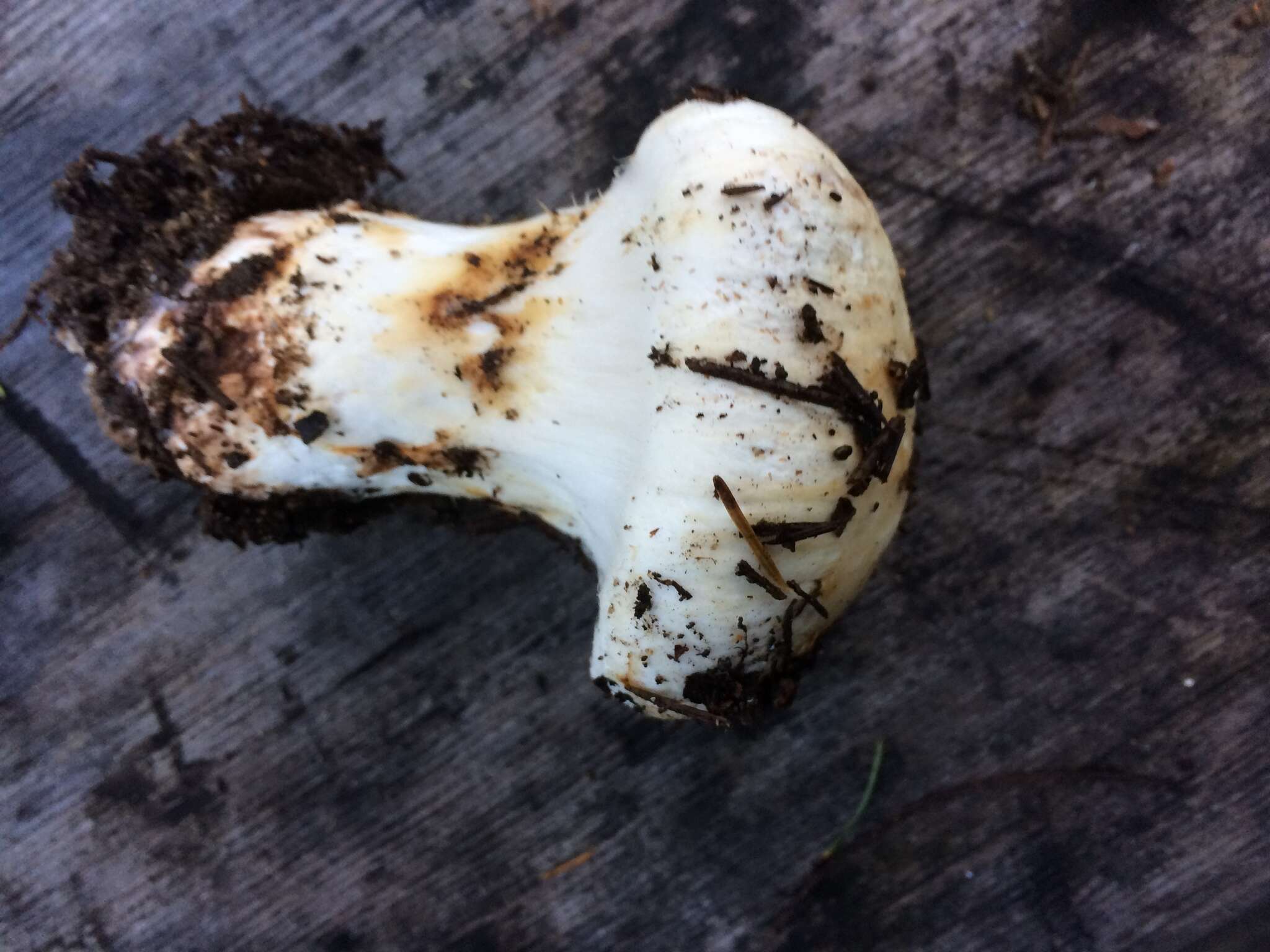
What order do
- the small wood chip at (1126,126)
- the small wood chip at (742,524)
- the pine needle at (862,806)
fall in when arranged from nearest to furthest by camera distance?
the small wood chip at (742,524), the small wood chip at (1126,126), the pine needle at (862,806)

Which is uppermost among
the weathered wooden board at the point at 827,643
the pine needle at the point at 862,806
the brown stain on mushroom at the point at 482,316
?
the brown stain on mushroom at the point at 482,316

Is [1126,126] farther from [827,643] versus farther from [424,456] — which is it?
[424,456]

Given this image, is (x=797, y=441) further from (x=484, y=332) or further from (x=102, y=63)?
(x=102, y=63)

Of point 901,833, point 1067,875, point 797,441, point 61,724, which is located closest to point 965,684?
point 901,833

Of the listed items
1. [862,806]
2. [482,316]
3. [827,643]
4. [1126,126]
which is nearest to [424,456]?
[482,316]

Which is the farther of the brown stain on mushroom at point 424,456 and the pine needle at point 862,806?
the pine needle at point 862,806

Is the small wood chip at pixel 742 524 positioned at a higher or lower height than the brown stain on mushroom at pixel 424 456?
lower

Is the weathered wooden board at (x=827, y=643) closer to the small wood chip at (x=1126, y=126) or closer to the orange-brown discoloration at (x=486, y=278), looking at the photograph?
the small wood chip at (x=1126, y=126)

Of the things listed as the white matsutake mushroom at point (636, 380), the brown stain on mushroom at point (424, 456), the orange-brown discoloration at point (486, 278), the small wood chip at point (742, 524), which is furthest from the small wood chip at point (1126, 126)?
the brown stain on mushroom at point (424, 456)
